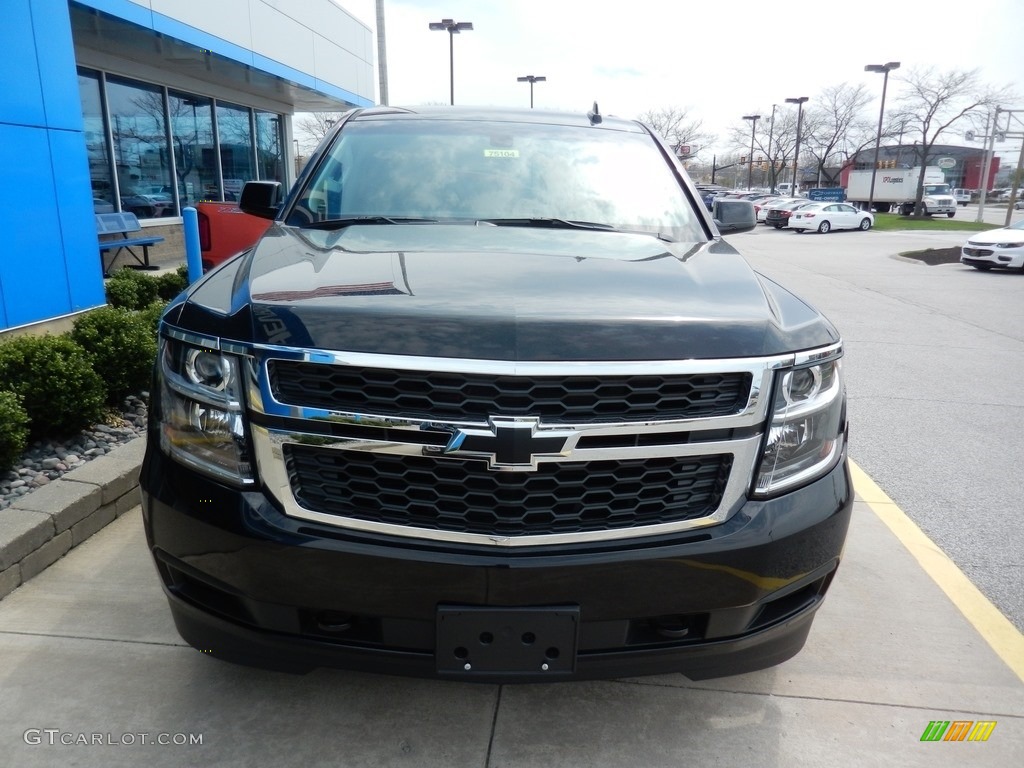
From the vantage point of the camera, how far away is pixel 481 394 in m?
1.83

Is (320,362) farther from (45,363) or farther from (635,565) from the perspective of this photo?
(45,363)

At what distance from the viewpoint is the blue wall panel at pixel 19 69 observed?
6.59 metres

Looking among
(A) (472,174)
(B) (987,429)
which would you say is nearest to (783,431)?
(A) (472,174)

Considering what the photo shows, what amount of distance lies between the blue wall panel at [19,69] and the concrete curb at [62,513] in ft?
14.6

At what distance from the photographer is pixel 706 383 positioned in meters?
1.92

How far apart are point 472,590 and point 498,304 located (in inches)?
27.4

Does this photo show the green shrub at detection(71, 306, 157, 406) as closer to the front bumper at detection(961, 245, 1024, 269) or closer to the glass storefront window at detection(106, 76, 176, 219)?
the glass storefront window at detection(106, 76, 176, 219)

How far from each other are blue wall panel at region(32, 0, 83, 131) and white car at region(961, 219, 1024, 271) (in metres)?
18.4

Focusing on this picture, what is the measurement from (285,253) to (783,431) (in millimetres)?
1580

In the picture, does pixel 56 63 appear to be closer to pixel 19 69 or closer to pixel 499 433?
pixel 19 69

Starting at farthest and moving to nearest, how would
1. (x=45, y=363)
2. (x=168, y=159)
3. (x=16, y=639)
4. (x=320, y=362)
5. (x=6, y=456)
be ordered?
(x=168, y=159)
(x=45, y=363)
(x=6, y=456)
(x=16, y=639)
(x=320, y=362)

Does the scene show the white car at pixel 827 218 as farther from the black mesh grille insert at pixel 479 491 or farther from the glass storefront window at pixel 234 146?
the black mesh grille insert at pixel 479 491

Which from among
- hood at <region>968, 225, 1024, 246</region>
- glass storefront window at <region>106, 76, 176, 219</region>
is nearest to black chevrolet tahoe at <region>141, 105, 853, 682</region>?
glass storefront window at <region>106, 76, 176, 219</region>

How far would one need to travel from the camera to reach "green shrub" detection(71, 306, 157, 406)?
16.5 feet
